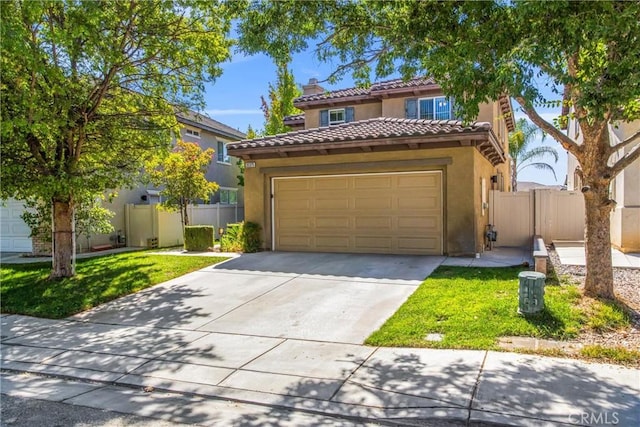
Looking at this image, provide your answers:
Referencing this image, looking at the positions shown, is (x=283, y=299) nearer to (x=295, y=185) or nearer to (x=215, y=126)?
(x=295, y=185)

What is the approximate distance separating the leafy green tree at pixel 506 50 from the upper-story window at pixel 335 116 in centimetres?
1113

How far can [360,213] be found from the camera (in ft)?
43.7

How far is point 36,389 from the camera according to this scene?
5.12 m

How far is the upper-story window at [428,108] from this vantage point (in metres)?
17.2

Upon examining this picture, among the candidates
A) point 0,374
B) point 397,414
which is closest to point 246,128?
point 0,374

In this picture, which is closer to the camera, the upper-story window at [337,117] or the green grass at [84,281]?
the green grass at [84,281]

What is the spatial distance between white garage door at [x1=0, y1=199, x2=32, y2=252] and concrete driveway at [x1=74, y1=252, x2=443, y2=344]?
10.4 meters

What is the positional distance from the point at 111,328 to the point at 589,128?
27.3ft

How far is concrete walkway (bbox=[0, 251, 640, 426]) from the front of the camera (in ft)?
13.8

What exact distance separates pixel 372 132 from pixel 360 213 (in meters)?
2.39

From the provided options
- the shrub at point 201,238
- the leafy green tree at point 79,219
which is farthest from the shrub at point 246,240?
the leafy green tree at point 79,219

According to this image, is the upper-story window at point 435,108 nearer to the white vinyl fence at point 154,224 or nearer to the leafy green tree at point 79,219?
the white vinyl fence at point 154,224

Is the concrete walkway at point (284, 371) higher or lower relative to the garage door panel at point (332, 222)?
lower

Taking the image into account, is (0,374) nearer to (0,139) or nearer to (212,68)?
(0,139)
